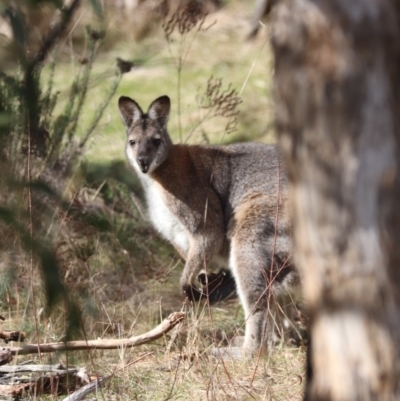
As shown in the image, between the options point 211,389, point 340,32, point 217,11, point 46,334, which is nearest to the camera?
point 340,32

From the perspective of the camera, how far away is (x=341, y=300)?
212 cm

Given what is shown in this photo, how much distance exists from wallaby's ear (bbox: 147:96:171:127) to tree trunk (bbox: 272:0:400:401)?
12.0ft

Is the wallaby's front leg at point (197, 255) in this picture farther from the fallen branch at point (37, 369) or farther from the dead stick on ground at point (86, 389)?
the dead stick on ground at point (86, 389)

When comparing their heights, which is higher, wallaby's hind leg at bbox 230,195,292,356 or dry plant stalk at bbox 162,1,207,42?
dry plant stalk at bbox 162,1,207,42

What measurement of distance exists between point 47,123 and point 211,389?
9.10 ft

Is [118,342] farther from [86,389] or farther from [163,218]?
[163,218]

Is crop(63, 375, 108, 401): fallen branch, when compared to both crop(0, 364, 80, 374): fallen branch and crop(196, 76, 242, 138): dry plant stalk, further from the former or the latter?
crop(196, 76, 242, 138): dry plant stalk

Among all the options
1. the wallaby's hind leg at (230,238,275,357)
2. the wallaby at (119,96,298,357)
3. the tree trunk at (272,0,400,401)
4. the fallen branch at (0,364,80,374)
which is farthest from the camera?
the wallaby at (119,96,298,357)

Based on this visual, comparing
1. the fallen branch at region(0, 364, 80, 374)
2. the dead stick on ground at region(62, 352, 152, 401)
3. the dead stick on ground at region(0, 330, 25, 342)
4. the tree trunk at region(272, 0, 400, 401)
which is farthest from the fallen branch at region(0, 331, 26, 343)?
the tree trunk at region(272, 0, 400, 401)

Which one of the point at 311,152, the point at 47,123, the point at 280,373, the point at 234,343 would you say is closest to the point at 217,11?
the point at 47,123

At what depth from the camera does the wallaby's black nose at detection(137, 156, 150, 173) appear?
5656 millimetres

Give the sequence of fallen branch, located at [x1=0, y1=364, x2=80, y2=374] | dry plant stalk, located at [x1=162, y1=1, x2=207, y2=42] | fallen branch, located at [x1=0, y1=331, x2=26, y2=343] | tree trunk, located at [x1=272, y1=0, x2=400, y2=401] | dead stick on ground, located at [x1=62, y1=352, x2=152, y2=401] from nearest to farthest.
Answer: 1. tree trunk, located at [x1=272, y1=0, x2=400, y2=401]
2. dead stick on ground, located at [x1=62, y1=352, x2=152, y2=401]
3. fallen branch, located at [x1=0, y1=364, x2=80, y2=374]
4. fallen branch, located at [x1=0, y1=331, x2=26, y2=343]
5. dry plant stalk, located at [x1=162, y1=1, x2=207, y2=42]

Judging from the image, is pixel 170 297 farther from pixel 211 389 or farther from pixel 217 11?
pixel 217 11

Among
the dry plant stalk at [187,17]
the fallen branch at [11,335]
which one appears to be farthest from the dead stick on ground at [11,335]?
the dry plant stalk at [187,17]
